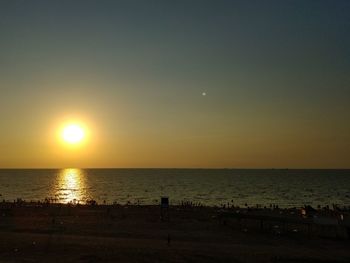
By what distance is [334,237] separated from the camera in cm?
2922

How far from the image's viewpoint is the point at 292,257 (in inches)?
885

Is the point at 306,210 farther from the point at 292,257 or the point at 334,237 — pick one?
the point at 292,257

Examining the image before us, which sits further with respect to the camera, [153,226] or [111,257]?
[153,226]

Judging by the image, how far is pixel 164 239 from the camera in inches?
1087

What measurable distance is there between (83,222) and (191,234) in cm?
982

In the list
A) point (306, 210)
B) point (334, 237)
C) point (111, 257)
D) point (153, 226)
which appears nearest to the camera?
point (111, 257)

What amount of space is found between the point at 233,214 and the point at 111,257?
46.4 ft

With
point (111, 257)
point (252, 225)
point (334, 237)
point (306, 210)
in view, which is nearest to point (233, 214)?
point (252, 225)

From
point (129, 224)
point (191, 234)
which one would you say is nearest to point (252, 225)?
point (191, 234)

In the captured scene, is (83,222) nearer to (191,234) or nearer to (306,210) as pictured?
(191,234)

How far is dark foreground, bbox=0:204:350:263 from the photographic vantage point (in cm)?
2250

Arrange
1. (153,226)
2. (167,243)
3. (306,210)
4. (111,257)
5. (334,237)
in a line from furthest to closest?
(306,210)
(153,226)
(334,237)
(167,243)
(111,257)

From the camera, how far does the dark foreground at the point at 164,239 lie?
886 inches

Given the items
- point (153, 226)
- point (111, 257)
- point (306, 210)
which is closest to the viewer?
point (111, 257)
